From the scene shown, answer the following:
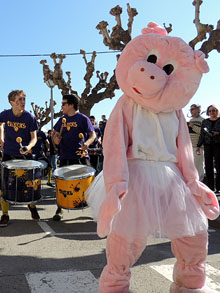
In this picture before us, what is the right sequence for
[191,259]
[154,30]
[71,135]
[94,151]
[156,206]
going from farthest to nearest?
[94,151] → [71,135] → [154,30] → [191,259] → [156,206]

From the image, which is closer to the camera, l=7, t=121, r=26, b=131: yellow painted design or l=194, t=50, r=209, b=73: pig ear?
l=194, t=50, r=209, b=73: pig ear

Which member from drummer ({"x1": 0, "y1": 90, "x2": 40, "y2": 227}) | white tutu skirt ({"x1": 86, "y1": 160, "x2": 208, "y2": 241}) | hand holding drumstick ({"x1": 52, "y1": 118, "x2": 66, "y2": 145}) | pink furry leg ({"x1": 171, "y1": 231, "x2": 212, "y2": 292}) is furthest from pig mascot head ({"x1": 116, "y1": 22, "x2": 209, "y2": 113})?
hand holding drumstick ({"x1": 52, "y1": 118, "x2": 66, "y2": 145})

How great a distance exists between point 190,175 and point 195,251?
20.1 inches

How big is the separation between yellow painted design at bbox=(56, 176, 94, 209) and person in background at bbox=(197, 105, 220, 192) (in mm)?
3389

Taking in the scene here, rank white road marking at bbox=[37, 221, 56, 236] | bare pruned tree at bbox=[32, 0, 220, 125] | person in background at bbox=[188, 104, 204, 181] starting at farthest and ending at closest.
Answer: bare pruned tree at bbox=[32, 0, 220, 125] < person in background at bbox=[188, 104, 204, 181] < white road marking at bbox=[37, 221, 56, 236]

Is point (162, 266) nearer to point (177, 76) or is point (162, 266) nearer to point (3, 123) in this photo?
point (177, 76)

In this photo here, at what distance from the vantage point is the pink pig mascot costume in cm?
229

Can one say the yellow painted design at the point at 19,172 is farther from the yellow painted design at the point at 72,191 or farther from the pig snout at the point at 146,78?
the pig snout at the point at 146,78

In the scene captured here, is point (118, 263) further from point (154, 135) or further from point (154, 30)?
point (154, 30)

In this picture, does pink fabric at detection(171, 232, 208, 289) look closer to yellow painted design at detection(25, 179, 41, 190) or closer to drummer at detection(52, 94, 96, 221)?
yellow painted design at detection(25, 179, 41, 190)

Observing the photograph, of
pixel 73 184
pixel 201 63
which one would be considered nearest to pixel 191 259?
pixel 201 63

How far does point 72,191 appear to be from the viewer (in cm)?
487

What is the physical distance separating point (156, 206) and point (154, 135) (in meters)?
0.53

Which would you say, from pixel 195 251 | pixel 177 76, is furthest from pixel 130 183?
pixel 177 76
